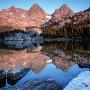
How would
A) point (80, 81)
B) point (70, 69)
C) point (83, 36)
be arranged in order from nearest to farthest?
point (80, 81) → point (70, 69) → point (83, 36)

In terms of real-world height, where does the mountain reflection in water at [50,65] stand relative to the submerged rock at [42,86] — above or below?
below

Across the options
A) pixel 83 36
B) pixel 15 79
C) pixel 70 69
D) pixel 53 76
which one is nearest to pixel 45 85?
pixel 15 79

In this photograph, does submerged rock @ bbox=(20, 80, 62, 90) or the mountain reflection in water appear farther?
the mountain reflection in water

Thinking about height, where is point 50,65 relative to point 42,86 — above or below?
below

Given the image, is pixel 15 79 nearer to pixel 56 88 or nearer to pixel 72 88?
pixel 56 88

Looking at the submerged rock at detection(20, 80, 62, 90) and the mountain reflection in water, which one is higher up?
the submerged rock at detection(20, 80, 62, 90)

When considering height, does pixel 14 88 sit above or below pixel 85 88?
below

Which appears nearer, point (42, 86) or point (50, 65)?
point (42, 86)

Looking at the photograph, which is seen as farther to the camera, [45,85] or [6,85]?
[6,85]

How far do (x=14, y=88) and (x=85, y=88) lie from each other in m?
13.6

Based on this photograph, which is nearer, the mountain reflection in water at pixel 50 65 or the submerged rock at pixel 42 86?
the submerged rock at pixel 42 86

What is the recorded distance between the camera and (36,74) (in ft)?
164

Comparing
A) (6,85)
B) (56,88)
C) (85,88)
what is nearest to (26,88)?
(56,88)

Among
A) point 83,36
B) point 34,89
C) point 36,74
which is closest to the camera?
point 34,89
